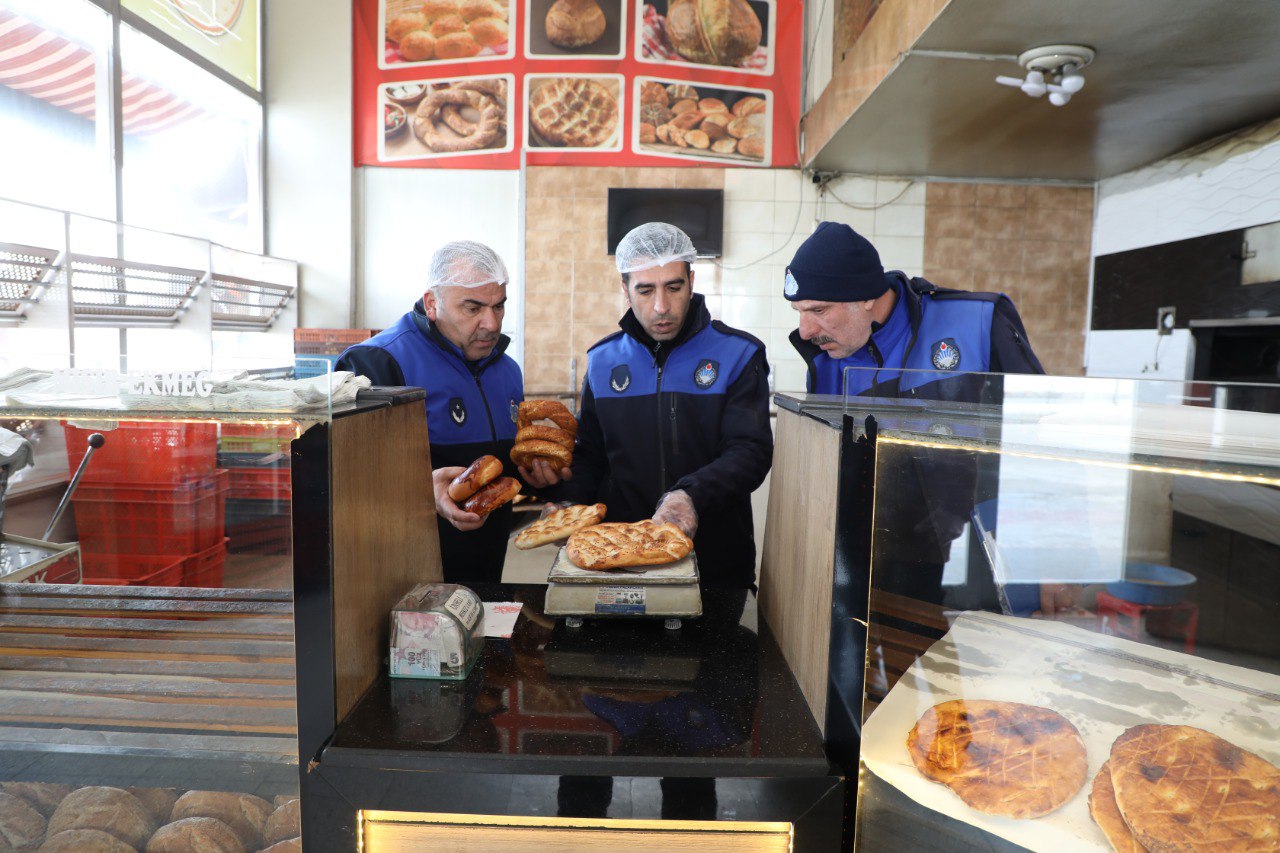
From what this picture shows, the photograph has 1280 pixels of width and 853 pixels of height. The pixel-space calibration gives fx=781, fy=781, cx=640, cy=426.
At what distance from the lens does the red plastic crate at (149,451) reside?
3.67 feet

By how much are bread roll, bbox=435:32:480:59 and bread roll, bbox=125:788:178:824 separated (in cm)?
600

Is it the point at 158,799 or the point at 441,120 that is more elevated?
the point at 441,120

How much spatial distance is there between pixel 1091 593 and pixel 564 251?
5240mm

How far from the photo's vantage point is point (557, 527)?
172cm

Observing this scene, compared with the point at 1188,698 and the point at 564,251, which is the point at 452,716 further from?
the point at 564,251

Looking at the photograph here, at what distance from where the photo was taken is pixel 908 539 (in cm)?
102

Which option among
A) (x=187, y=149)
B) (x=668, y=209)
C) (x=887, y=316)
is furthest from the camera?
(x=668, y=209)

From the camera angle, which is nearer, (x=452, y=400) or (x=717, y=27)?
(x=452, y=400)

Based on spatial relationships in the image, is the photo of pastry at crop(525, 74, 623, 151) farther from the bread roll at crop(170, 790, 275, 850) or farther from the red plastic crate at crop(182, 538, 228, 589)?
the bread roll at crop(170, 790, 275, 850)

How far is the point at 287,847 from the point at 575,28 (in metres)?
6.06

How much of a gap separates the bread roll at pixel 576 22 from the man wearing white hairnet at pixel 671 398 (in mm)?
4250

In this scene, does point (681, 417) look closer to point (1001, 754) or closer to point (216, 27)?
point (1001, 754)

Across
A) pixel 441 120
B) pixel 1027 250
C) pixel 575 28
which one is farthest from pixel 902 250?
pixel 441 120

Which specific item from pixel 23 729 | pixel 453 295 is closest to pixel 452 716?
pixel 23 729
